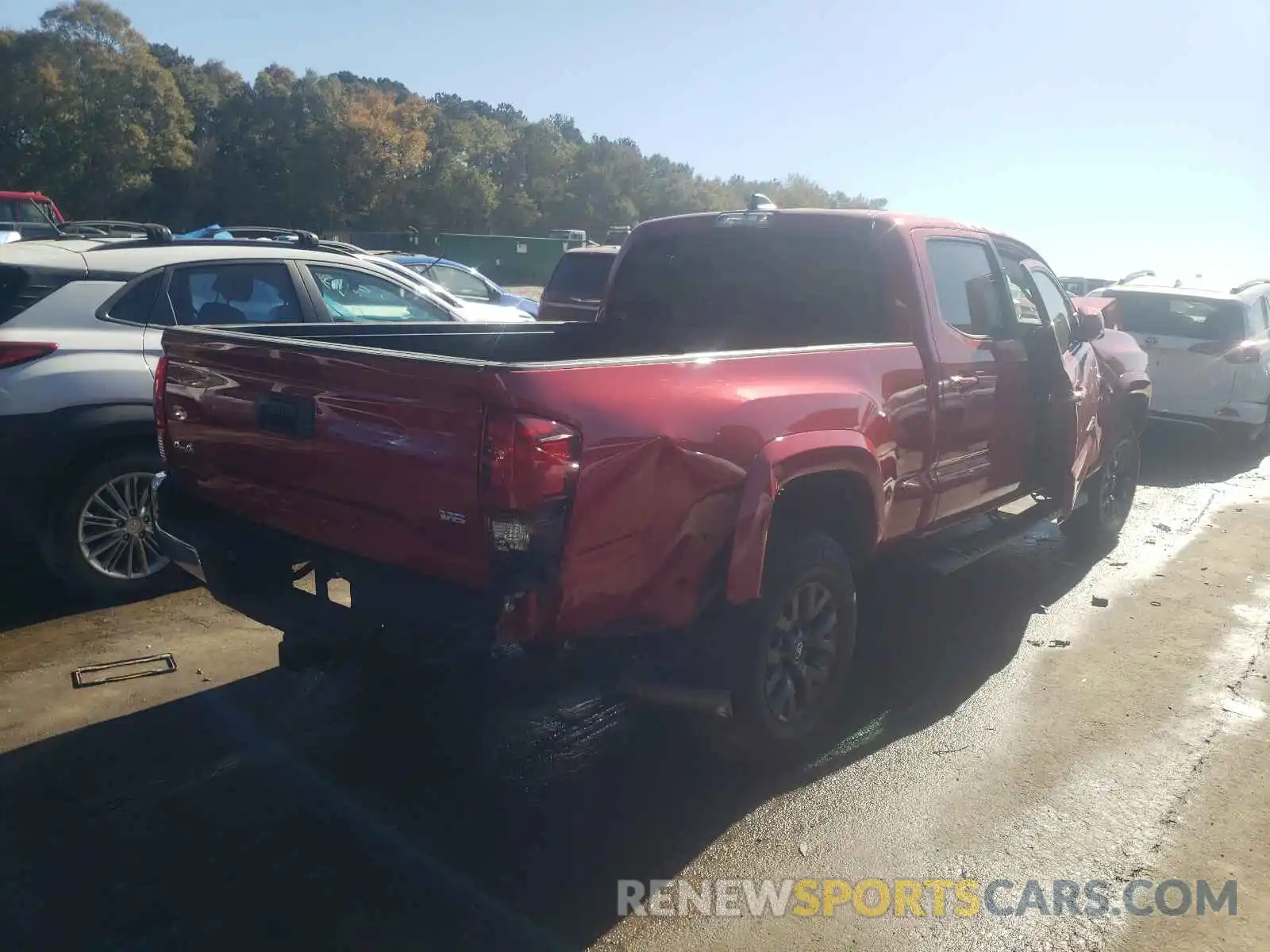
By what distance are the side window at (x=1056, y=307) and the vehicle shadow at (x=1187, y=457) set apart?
415 centimetres

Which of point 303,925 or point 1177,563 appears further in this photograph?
point 1177,563

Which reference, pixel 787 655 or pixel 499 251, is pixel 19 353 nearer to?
pixel 787 655

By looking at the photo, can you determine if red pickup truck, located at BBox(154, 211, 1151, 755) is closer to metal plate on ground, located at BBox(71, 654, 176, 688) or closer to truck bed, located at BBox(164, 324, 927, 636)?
truck bed, located at BBox(164, 324, 927, 636)

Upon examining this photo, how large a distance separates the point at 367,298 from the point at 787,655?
3973 millimetres

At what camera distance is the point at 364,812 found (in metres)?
3.51

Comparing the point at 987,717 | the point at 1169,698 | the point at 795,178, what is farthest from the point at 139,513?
the point at 795,178

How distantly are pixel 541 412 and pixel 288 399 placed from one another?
1043 mm

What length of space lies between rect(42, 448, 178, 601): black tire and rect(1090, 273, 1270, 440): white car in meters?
8.88

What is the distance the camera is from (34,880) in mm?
3057

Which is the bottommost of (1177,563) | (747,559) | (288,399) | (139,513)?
(1177,563)

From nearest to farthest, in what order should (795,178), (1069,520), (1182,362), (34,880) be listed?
(34,880) → (1069,520) → (1182,362) → (795,178)

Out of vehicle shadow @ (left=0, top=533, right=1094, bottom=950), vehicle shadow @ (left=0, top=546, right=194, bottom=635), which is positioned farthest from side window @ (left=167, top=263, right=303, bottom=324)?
vehicle shadow @ (left=0, top=533, right=1094, bottom=950)

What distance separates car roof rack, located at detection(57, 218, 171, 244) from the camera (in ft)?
21.8

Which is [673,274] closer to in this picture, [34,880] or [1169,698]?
[1169,698]
